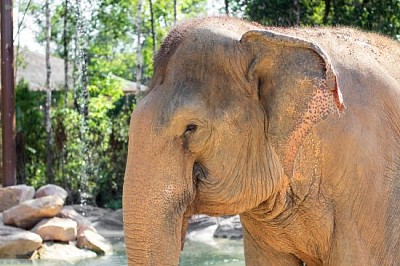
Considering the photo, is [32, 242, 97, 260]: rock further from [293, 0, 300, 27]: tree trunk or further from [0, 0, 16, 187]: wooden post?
[293, 0, 300, 27]: tree trunk

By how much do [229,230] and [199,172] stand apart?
993 cm

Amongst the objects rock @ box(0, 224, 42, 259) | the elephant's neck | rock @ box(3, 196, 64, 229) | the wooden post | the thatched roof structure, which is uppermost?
the elephant's neck

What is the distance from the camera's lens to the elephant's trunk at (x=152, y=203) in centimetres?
311

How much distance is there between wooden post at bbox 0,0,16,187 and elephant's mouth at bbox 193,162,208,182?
11176 millimetres

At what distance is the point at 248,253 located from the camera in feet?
14.4

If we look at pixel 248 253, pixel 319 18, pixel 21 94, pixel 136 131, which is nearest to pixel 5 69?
pixel 21 94

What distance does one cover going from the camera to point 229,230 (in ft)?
43.5

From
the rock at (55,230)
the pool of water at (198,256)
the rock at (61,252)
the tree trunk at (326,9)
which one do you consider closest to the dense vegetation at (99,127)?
the tree trunk at (326,9)

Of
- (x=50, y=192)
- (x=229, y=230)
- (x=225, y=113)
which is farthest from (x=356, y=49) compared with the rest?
(x=229, y=230)

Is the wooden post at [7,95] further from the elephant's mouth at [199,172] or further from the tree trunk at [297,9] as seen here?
the elephant's mouth at [199,172]

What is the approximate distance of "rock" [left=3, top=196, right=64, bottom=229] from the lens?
1177 centimetres

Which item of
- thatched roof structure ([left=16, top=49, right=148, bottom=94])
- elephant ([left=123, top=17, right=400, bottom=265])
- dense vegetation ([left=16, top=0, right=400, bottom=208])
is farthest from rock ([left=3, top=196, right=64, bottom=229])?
thatched roof structure ([left=16, top=49, right=148, bottom=94])

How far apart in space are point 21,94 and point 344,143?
14.7m

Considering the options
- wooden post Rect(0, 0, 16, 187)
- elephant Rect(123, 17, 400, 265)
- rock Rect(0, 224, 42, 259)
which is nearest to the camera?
elephant Rect(123, 17, 400, 265)
